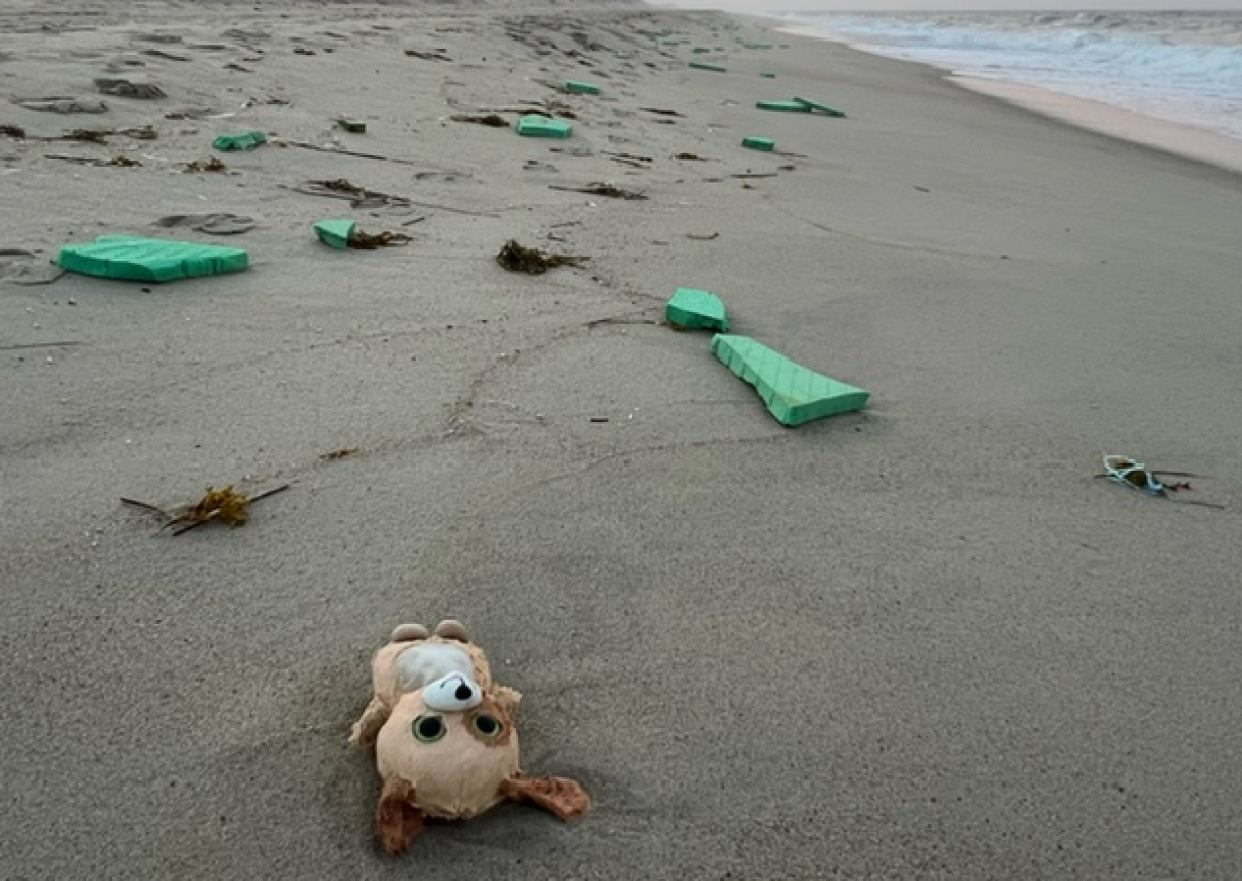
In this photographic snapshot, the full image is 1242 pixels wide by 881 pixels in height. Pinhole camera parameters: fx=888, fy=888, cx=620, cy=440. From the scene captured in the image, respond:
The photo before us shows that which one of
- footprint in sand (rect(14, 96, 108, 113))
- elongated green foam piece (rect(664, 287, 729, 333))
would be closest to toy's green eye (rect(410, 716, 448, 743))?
elongated green foam piece (rect(664, 287, 729, 333))

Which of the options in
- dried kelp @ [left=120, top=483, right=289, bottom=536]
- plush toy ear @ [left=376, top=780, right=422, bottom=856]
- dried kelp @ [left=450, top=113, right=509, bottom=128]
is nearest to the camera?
plush toy ear @ [left=376, top=780, right=422, bottom=856]

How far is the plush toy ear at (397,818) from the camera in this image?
1.08 meters

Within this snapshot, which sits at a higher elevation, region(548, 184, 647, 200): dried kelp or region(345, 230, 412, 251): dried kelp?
region(345, 230, 412, 251): dried kelp

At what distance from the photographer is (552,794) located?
1159 millimetres

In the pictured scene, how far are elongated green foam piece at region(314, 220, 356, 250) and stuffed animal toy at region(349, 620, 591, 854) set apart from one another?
203 centimetres

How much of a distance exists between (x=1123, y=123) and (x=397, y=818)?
10419 millimetres

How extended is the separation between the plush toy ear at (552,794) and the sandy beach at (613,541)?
2 centimetres

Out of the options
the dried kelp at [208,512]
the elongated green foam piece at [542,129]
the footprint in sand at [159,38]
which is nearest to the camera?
the dried kelp at [208,512]

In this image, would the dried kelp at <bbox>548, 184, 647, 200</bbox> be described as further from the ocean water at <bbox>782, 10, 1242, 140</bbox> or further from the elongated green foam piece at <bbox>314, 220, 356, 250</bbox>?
the ocean water at <bbox>782, 10, 1242, 140</bbox>

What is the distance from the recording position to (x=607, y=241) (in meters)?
3.39

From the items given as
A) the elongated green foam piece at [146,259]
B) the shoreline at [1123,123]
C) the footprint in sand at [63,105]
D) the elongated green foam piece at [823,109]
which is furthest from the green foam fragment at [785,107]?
the elongated green foam piece at [146,259]

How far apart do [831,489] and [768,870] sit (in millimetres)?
964

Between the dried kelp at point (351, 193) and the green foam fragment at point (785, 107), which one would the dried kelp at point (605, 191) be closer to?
the dried kelp at point (351, 193)

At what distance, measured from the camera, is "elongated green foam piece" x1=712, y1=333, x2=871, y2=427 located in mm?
2162
